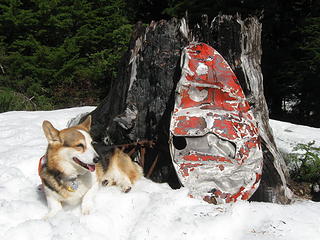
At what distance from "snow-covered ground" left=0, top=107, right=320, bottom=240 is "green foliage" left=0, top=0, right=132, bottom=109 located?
7.71 m

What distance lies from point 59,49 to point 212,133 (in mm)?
9205

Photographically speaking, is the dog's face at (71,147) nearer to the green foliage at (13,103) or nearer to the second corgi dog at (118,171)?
the second corgi dog at (118,171)

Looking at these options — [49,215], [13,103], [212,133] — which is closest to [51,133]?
[49,215]

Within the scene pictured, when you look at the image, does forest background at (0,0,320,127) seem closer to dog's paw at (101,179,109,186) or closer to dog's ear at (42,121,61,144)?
dog's paw at (101,179,109,186)

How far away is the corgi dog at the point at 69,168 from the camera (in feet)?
9.66

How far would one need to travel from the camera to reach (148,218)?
3.07 meters

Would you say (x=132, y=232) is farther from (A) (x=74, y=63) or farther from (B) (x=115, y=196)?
(A) (x=74, y=63)

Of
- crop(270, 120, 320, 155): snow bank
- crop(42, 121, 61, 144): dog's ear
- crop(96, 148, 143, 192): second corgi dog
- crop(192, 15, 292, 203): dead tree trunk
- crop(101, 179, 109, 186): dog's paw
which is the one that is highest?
crop(192, 15, 292, 203): dead tree trunk

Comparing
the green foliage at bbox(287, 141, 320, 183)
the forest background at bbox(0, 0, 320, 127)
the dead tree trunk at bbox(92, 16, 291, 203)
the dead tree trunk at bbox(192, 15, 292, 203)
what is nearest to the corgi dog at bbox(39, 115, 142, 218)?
the dead tree trunk at bbox(92, 16, 291, 203)

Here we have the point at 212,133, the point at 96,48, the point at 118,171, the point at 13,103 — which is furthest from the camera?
the point at 96,48

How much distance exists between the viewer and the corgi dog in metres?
2.95

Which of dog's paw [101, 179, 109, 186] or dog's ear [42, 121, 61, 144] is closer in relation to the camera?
dog's ear [42, 121, 61, 144]

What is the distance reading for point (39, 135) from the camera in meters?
5.61

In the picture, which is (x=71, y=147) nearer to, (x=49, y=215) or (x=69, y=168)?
(x=69, y=168)
